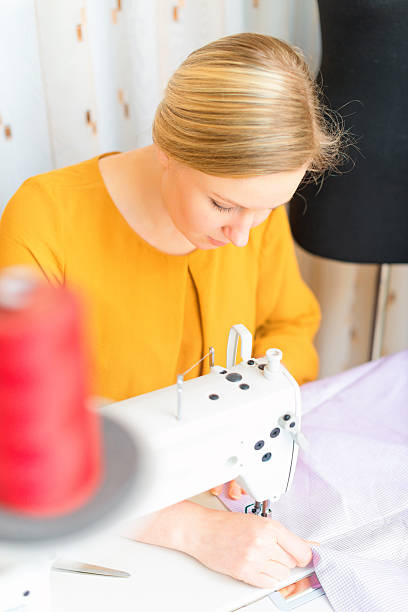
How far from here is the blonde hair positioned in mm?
760

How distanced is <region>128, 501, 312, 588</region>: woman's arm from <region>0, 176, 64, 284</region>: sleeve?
418 millimetres

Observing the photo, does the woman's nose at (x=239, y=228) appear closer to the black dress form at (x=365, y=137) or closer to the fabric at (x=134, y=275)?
the fabric at (x=134, y=275)

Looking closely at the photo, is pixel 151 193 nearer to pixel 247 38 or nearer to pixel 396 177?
pixel 247 38

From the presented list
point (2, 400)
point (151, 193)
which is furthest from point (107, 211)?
point (2, 400)

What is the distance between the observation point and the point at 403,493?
991 mm

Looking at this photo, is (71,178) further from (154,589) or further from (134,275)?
(154,589)

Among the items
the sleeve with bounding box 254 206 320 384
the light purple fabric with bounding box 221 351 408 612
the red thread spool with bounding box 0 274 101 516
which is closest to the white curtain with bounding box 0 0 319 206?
the sleeve with bounding box 254 206 320 384

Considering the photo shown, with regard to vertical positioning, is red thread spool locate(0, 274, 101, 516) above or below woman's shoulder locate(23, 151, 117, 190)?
above

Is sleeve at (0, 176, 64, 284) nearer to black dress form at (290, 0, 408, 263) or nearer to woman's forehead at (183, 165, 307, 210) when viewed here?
woman's forehead at (183, 165, 307, 210)

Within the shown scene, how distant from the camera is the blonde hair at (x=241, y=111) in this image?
760 mm

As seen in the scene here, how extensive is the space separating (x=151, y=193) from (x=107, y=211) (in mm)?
80

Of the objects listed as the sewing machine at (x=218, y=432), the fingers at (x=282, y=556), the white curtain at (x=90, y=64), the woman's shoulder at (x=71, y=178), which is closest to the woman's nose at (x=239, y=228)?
the sewing machine at (x=218, y=432)

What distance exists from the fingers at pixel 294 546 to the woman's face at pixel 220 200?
0.40 metres

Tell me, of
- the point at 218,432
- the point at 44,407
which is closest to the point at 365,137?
the point at 218,432
